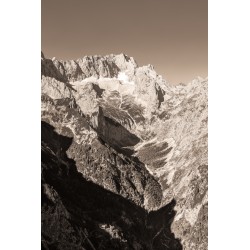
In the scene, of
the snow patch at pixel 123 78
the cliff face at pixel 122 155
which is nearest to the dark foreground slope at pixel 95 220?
the cliff face at pixel 122 155

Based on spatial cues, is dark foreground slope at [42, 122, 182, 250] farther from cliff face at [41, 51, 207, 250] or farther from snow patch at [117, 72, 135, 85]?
snow patch at [117, 72, 135, 85]

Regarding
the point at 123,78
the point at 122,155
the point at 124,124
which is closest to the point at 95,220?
the point at 122,155

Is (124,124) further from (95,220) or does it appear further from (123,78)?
(95,220)

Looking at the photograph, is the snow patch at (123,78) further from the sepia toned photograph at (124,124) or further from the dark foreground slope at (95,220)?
the dark foreground slope at (95,220)

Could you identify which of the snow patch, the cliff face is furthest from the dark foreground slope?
the snow patch
